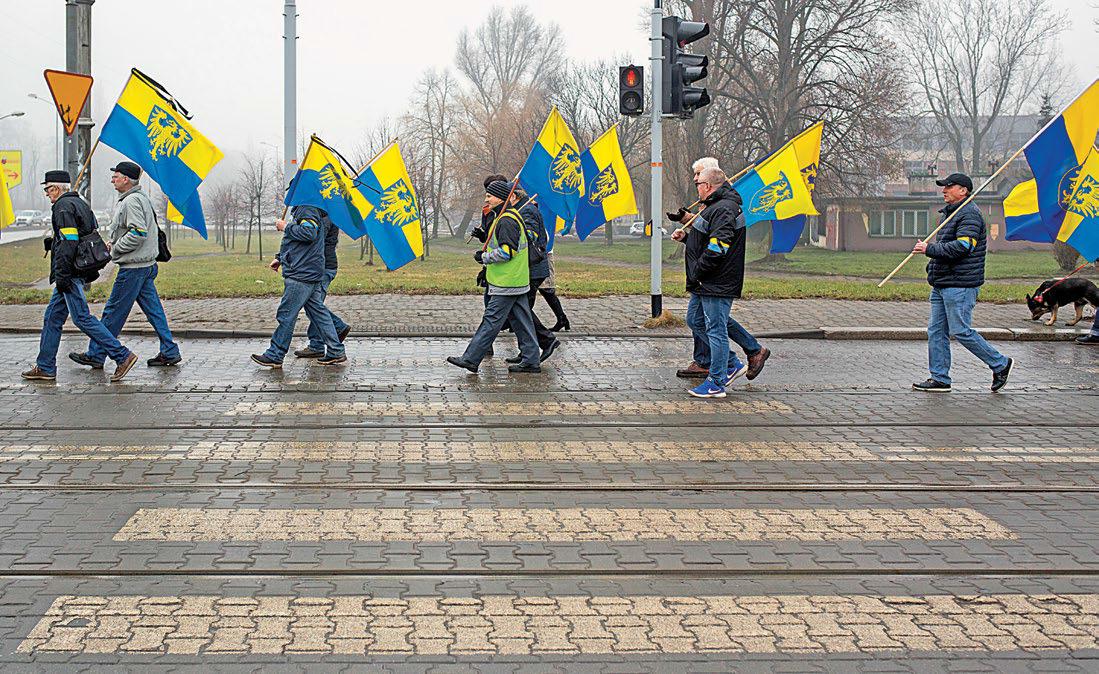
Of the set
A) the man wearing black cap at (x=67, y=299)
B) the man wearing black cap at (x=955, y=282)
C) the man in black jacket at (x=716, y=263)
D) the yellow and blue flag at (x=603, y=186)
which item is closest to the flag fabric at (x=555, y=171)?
the yellow and blue flag at (x=603, y=186)

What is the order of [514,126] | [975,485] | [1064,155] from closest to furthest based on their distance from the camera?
1. [975,485]
2. [1064,155]
3. [514,126]

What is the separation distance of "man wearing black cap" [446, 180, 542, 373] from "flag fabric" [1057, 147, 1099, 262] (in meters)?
5.59

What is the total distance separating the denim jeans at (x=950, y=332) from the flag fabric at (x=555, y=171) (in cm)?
472

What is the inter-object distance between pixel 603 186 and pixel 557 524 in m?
8.66

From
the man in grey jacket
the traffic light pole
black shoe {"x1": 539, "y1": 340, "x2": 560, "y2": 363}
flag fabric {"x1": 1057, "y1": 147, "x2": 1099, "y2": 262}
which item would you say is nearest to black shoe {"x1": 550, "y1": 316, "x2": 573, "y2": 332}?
the traffic light pole

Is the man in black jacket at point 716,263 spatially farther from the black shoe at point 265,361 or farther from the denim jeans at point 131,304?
the denim jeans at point 131,304

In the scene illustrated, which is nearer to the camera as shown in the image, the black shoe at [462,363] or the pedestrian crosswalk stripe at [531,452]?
the pedestrian crosswalk stripe at [531,452]

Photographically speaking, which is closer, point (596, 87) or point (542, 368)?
point (542, 368)

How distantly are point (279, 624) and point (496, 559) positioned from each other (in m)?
1.06

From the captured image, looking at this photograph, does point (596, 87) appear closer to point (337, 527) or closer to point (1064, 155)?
point (1064, 155)

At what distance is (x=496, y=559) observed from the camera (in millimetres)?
4789

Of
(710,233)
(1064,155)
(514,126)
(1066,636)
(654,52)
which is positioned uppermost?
(514,126)

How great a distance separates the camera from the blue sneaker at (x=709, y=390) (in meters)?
9.03

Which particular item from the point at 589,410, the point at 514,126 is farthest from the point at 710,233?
the point at 514,126
